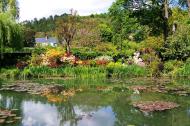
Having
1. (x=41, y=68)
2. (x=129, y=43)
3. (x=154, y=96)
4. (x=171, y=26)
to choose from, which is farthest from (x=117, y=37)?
(x=154, y=96)

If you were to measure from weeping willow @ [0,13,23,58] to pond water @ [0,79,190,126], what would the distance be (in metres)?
9.51

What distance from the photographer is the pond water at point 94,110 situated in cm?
1214

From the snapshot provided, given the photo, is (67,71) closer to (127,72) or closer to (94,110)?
(127,72)

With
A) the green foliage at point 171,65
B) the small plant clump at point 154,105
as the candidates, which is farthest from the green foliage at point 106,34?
the small plant clump at point 154,105

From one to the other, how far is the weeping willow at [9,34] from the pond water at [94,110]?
374 inches

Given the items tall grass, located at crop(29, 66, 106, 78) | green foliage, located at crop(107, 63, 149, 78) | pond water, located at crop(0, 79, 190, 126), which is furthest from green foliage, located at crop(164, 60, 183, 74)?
pond water, located at crop(0, 79, 190, 126)

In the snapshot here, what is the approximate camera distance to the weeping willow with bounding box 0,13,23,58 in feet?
89.3

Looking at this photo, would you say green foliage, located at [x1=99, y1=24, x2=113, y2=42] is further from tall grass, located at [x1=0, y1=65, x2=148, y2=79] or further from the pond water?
the pond water

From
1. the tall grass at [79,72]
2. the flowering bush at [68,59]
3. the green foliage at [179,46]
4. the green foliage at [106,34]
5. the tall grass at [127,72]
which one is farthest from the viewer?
→ the green foliage at [106,34]

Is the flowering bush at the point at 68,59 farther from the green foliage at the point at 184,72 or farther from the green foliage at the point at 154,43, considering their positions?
the green foliage at the point at 184,72

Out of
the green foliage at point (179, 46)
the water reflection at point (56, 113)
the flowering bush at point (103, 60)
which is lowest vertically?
the water reflection at point (56, 113)

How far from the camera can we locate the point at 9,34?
90.0ft

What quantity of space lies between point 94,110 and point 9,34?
580 inches

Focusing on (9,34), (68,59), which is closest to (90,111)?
(68,59)
